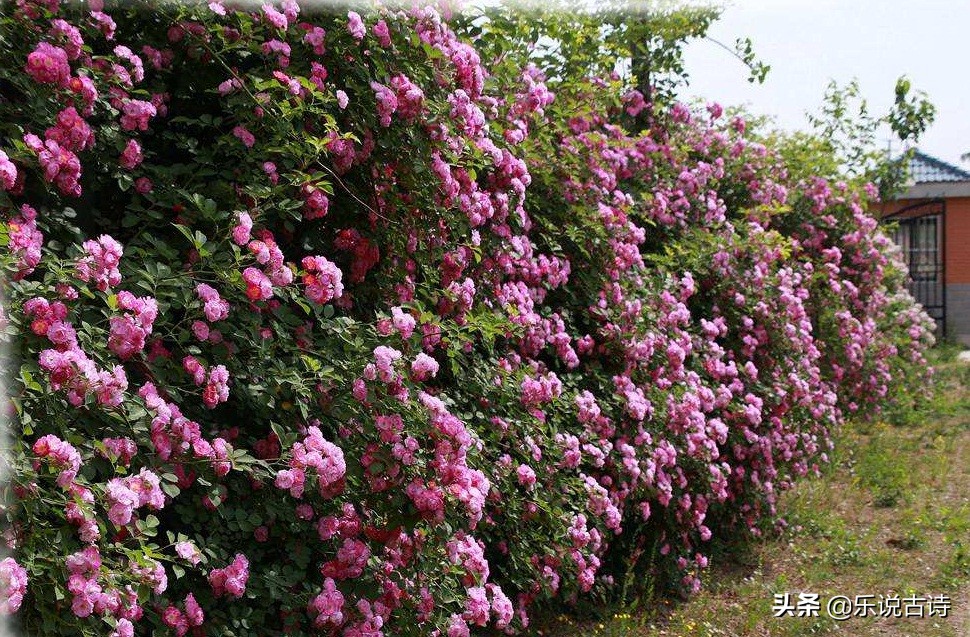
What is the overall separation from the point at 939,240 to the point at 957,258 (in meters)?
0.77

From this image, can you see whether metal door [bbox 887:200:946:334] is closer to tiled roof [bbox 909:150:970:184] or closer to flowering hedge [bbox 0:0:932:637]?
tiled roof [bbox 909:150:970:184]

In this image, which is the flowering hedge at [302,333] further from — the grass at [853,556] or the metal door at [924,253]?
the metal door at [924,253]

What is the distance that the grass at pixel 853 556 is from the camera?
16.1 ft

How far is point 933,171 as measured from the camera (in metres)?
23.3

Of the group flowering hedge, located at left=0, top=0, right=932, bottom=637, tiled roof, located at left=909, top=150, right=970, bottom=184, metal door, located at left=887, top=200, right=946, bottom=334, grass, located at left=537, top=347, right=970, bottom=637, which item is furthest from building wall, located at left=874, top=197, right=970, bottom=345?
flowering hedge, located at left=0, top=0, right=932, bottom=637

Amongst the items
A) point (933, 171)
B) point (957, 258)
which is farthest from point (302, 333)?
point (933, 171)

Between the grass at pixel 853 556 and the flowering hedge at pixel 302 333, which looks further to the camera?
the grass at pixel 853 556

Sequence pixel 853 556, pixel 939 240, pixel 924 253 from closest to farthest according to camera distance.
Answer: pixel 853 556 → pixel 924 253 → pixel 939 240

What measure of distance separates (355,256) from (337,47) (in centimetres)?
66

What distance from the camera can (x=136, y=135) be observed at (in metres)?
3.13

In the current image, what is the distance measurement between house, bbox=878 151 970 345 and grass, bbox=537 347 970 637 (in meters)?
12.2

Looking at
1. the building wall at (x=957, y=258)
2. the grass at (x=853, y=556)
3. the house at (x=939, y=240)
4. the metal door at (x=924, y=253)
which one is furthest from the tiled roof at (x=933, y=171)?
the grass at (x=853, y=556)

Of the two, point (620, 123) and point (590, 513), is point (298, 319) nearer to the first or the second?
point (590, 513)

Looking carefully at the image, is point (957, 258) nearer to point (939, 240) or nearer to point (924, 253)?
point (939, 240)
